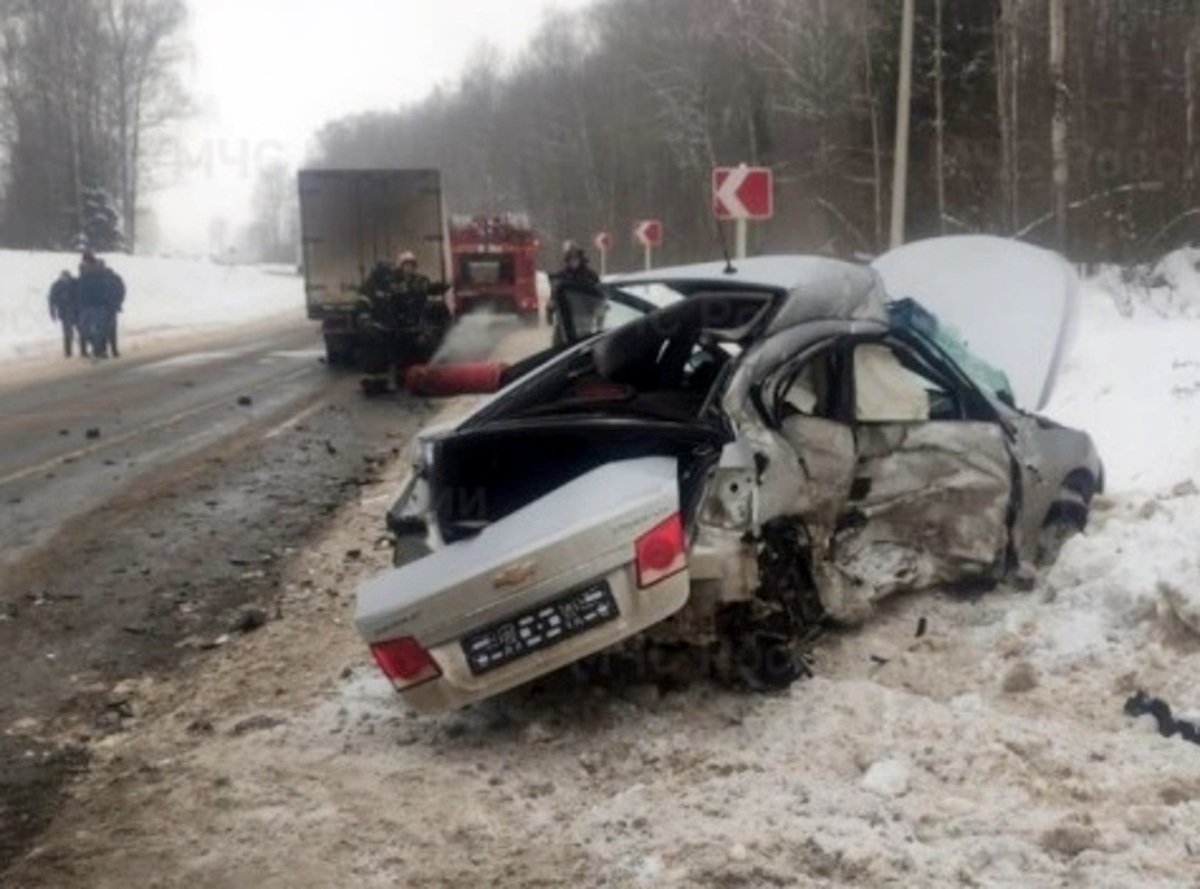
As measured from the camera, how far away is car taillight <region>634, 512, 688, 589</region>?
12.5ft

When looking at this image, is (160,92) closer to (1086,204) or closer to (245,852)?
(1086,204)

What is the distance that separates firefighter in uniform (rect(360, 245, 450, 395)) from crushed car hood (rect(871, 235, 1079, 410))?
7.56 meters

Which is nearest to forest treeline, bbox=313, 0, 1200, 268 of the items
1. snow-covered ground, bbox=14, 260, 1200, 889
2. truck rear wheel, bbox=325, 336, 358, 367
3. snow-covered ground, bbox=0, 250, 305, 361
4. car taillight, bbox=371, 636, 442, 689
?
truck rear wheel, bbox=325, 336, 358, 367

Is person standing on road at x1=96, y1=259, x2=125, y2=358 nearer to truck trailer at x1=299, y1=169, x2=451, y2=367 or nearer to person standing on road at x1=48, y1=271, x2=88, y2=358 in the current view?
person standing on road at x1=48, y1=271, x2=88, y2=358

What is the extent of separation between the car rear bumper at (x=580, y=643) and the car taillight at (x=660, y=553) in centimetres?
2

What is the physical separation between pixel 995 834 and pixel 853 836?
0.39 m

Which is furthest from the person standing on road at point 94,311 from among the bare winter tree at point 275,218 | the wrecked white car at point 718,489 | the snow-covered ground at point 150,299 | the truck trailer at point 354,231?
the bare winter tree at point 275,218

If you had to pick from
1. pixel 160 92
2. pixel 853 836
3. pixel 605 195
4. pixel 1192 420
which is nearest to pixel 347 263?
pixel 1192 420

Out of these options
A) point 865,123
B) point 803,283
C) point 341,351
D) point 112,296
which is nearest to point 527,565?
point 803,283

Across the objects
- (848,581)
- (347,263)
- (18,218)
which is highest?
(18,218)

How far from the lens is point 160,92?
61281mm

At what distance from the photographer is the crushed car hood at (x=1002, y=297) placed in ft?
25.3

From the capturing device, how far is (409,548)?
4.45m

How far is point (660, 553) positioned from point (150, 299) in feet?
138
